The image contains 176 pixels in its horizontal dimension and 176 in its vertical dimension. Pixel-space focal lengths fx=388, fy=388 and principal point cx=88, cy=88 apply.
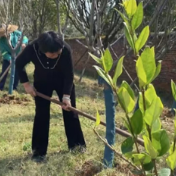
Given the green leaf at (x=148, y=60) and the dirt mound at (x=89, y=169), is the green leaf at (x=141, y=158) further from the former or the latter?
the dirt mound at (x=89, y=169)

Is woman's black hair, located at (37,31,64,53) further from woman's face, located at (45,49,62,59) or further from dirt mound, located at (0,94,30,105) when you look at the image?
dirt mound, located at (0,94,30,105)

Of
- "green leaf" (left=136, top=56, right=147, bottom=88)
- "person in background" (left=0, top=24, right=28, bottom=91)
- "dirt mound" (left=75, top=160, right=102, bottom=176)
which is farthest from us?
"person in background" (left=0, top=24, right=28, bottom=91)

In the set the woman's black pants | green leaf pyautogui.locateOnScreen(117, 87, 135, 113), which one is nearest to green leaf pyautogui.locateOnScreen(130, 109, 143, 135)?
green leaf pyautogui.locateOnScreen(117, 87, 135, 113)

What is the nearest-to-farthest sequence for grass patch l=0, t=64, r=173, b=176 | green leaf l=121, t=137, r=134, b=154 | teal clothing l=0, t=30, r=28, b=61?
green leaf l=121, t=137, r=134, b=154 → grass patch l=0, t=64, r=173, b=176 → teal clothing l=0, t=30, r=28, b=61

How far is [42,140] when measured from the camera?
447cm

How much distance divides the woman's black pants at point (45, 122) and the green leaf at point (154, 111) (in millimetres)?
3412

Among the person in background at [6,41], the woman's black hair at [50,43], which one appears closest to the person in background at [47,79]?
the woman's black hair at [50,43]

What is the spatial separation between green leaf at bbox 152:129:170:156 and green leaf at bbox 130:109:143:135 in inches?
3.3

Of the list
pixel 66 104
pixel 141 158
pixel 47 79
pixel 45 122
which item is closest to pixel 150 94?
pixel 141 158

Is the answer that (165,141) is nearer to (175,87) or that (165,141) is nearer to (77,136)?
(175,87)

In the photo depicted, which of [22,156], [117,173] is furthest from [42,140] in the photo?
[117,173]

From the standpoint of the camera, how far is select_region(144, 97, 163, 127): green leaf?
968mm

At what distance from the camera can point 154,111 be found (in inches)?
38.3

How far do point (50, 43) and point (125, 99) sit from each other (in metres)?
2.90
